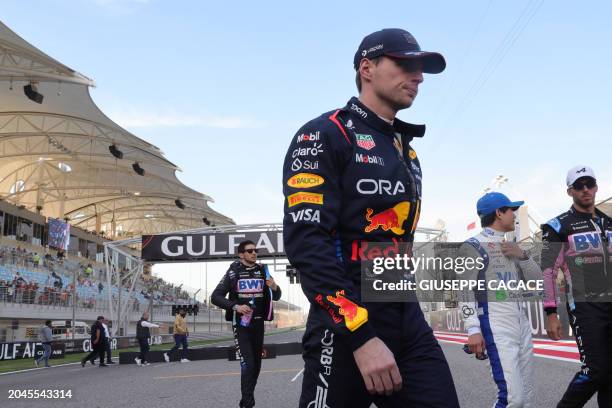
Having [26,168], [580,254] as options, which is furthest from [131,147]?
[580,254]

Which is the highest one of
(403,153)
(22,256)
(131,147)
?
(131,147)

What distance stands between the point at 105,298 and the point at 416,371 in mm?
38160

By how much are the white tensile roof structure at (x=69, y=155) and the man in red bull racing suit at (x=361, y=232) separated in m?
21.9

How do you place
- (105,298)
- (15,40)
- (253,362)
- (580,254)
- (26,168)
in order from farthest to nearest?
(26,168) → (105,298) → (15,40) → (253,362) → (580,254)

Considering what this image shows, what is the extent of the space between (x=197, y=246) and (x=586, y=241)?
2049cm

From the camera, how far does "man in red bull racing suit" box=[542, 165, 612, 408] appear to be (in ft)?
13.3

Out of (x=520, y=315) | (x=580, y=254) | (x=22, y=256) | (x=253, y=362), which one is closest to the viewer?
(x=520, y=315)

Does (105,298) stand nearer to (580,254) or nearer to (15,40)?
(15,40)

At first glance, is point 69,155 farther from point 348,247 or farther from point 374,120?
point 348,247

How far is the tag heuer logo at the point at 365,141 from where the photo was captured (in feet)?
7.22

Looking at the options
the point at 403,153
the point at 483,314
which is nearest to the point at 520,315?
the point at 483,314

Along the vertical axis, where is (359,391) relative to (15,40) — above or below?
A: below

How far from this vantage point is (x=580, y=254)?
4.48 meters

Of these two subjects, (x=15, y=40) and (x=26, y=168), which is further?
(x=26, y=168)
